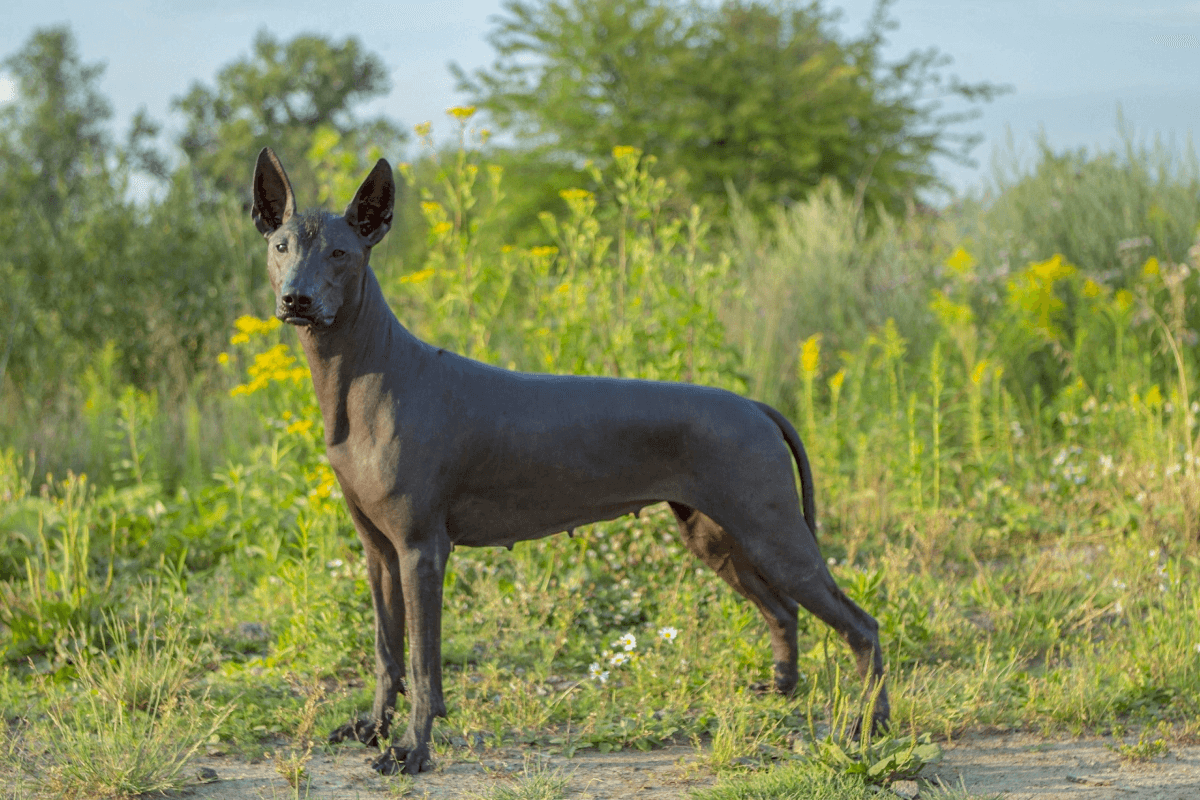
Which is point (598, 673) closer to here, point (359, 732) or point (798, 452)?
point (359, 732)

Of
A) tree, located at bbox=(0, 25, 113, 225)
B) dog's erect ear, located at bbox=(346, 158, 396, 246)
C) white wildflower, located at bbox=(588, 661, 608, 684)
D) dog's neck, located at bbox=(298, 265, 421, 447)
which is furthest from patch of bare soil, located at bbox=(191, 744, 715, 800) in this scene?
tree, located at bbox=(0, 25, 113, 225)

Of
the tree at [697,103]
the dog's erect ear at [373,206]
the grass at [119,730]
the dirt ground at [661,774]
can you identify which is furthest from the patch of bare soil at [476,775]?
the tree at [697,103]

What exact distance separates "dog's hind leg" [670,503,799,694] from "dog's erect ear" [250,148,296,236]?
1706 millimetres

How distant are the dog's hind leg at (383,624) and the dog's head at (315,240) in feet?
2.38

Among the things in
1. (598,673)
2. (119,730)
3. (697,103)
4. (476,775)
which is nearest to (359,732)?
(476,775)

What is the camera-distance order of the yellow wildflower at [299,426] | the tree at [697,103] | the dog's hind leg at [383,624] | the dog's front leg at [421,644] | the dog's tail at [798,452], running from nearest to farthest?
the dog's front leg at [421,644] < the dog's hind leg at [383,624] < the dog's tail at [798,452] < the yellow wildflower at [299,426] < the tree at [697,103]

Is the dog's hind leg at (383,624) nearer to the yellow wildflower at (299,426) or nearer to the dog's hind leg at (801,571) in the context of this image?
the dog's hind leg at (801,571)

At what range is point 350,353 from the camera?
3074 mm

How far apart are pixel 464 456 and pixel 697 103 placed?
13642 millimetres

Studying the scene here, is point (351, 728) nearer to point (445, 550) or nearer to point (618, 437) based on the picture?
point (445, 550)

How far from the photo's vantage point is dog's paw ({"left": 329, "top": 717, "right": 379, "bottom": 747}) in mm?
3430

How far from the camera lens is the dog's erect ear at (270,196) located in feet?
9.83

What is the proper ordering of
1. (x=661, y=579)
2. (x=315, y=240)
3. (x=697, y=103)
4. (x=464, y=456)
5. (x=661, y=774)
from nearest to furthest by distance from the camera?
1. (x=315, y=240)
2. (x=464, y=456)
3. (x=661, y=774)
4. (x=661, y=579)
5. (x=697, y=103)

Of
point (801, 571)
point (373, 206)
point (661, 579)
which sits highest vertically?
point (373, 206)
